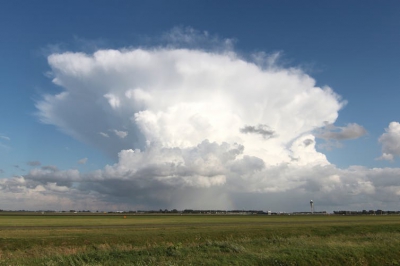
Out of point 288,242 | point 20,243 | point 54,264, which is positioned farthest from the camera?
point 20,243

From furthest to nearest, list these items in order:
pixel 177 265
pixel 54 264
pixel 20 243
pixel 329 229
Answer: pixel 329 229
pixel 20 243
pixel 54 264
pixel 177 265

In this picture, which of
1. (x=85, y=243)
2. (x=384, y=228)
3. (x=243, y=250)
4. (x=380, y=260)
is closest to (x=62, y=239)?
(x=85, y=243)

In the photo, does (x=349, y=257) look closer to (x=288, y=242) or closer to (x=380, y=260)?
(x=380, y=260)

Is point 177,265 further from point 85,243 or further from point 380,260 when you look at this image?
point 85,243

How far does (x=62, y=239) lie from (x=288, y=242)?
110 feet

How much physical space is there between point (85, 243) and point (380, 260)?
36.5 m

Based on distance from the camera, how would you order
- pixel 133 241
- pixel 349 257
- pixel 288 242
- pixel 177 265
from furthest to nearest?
pixel 133 241 < pixel 288 242 < pixel 349 257 < pixel 177 265

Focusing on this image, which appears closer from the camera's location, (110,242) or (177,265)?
(177,265)

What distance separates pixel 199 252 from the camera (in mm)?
25812

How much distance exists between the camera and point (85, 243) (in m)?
45.9

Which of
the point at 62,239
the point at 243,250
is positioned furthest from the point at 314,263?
the point at 62,239

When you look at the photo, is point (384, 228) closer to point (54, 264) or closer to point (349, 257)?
point (349, 257)

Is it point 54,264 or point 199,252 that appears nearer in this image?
point 54,264

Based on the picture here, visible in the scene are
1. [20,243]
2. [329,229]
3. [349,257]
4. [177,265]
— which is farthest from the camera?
[329,229]
